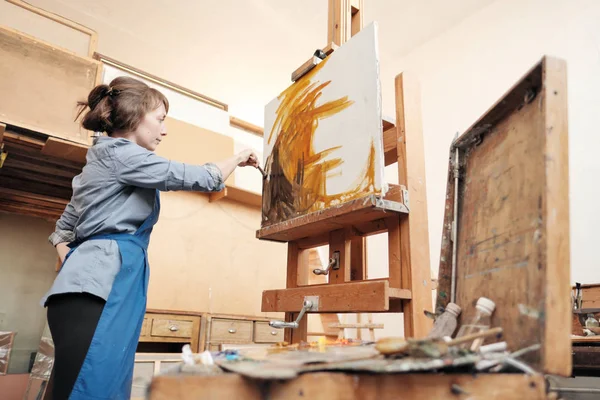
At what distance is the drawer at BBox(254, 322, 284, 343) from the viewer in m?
3.25

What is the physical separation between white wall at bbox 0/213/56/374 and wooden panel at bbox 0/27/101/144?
2771 mm

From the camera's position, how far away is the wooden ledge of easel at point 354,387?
55 centimetres

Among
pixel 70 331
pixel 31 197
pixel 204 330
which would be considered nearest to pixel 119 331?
pixel 70 331

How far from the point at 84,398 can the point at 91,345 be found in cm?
13

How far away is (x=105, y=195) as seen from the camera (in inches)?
51.0

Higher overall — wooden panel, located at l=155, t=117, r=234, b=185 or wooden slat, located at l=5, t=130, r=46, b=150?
wooden panel, located at l=155, t=117, r=234, b=185

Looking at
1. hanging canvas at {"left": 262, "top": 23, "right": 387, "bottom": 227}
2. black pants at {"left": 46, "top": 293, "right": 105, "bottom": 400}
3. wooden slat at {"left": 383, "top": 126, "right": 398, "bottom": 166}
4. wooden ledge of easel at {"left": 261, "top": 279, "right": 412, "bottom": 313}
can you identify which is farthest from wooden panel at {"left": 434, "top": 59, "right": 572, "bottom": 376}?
black pants at {"left": 46, "top": 293, "right": 105, "bottom": 400}

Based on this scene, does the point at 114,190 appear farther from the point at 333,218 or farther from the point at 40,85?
the point at 40,85

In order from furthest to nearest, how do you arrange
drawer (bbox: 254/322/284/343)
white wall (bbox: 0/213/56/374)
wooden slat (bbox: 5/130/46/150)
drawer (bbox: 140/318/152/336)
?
white wall (bbox: 0/213/56/374)
drawer (bbox: 254/322/284/343)
drawer (bbox: 140/318/152/336)
wooden slat (bbox: 5/130/46/150)

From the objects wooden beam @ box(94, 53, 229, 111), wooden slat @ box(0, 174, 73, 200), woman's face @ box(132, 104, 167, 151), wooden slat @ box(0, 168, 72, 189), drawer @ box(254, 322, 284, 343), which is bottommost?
drawer @ box(254, 322, 284, 343)

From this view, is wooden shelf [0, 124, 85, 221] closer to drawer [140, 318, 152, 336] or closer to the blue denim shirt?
drawer [140, 318, 152, 336]

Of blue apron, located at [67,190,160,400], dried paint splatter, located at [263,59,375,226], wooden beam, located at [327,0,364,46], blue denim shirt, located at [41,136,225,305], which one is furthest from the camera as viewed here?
wooden beam, located at [327,0,364,46]

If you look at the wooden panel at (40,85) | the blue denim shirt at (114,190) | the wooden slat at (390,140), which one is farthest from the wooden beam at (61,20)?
the wooden slat at (390,140)

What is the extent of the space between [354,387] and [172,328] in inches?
98.3
